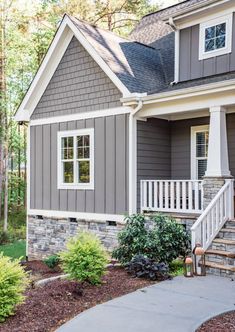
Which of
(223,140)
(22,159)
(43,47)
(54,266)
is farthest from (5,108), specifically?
(223,140)

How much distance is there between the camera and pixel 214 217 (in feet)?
27.1

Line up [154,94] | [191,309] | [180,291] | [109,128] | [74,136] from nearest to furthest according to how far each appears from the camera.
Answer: [191,309]
[180,291]
[154,94]
[109,128]
[74,136]

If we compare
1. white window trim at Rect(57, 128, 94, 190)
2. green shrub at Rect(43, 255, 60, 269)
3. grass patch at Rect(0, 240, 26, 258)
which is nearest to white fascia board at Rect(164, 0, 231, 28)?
white window trim at Rect(57, 128, 94, 190)

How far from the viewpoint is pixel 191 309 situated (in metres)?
5.45

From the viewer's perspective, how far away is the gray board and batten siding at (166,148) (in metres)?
10.3

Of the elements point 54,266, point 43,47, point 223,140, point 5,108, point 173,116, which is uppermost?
point 43,47

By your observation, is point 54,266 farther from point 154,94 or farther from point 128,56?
point 128,56

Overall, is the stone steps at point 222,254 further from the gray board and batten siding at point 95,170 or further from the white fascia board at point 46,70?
the white fascia board at point 46,70

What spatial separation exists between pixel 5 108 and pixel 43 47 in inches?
149

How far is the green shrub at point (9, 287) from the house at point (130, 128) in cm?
416

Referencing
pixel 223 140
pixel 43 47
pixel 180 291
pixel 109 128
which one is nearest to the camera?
pixel 180 291

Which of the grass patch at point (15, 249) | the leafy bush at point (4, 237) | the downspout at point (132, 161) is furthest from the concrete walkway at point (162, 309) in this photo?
the leafy bush at point (4, 237)

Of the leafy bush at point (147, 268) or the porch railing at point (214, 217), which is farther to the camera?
the porch railing at point (214, 217)

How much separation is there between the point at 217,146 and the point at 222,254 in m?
2.33
